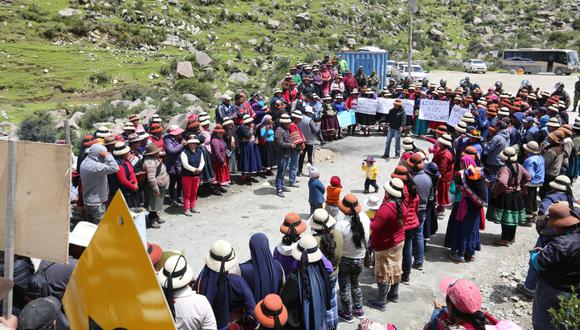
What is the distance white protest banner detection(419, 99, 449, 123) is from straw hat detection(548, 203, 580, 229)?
10.5 meters

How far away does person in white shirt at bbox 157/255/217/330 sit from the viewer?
3904 millimetres

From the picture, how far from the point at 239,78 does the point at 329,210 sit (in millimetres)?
24198

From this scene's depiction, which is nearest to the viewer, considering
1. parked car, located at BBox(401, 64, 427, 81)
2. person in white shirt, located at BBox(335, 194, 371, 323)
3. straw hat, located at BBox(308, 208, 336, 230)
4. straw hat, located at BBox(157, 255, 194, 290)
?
straw hat, located at BBox(157, 255, 194, 290)

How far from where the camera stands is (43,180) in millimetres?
3516

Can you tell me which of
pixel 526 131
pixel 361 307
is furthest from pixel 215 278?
pixel 526 131

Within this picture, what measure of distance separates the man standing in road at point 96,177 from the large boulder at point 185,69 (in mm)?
23189

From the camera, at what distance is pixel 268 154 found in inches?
471

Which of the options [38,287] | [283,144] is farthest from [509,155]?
[38,287]

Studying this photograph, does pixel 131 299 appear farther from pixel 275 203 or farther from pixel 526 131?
pixel 526 131

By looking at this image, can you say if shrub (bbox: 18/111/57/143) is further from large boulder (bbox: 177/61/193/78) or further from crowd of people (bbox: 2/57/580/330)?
large boulder (bbox: 177/61/193/78)

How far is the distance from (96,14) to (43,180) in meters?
41.9

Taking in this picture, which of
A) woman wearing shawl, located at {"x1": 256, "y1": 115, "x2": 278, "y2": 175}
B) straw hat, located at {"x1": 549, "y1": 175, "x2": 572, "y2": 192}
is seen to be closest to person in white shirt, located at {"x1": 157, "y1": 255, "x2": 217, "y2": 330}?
straw hat, located at {"x1": 549, "y1": 175, "x2": 572, "y2": 192}

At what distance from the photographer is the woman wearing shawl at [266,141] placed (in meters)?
11.8

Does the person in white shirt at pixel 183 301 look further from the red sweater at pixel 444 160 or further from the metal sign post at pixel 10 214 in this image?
the red sweater at pixel 444 160
